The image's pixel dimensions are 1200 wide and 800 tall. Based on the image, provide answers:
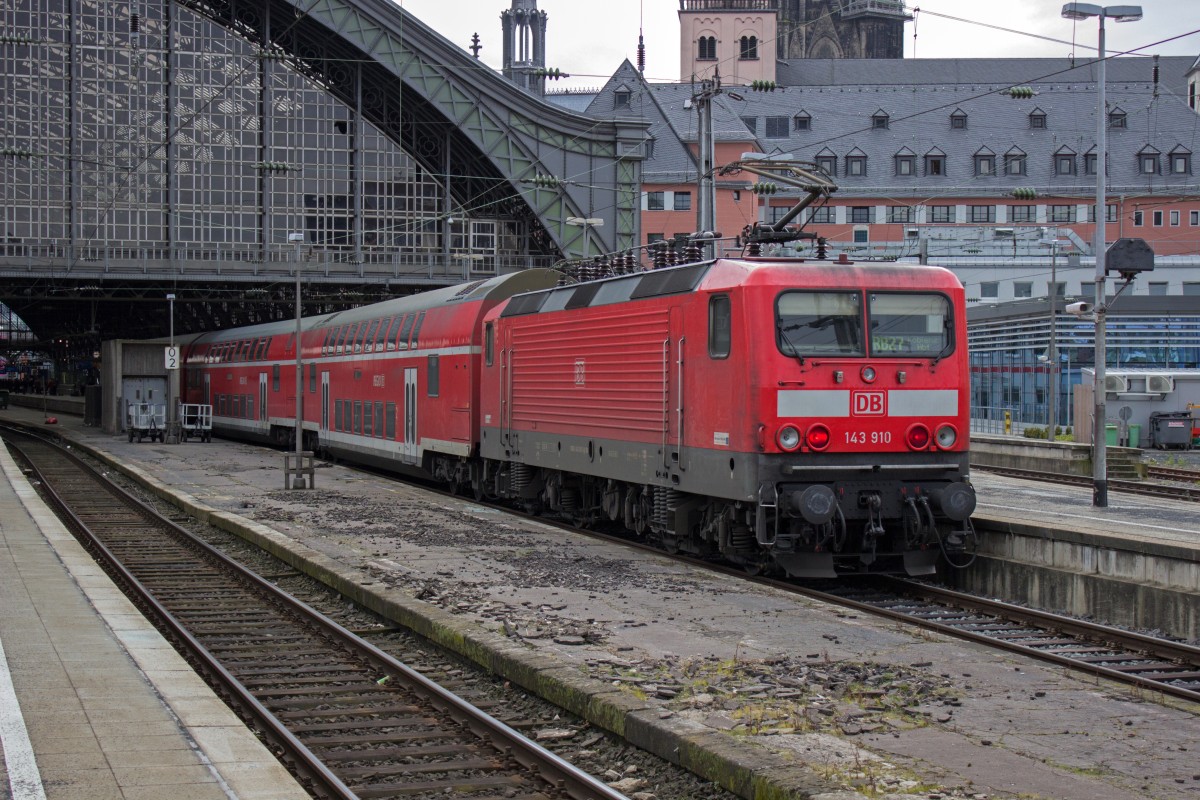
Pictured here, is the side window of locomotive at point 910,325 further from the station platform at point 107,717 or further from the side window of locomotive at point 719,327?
the station platform at point 107,717

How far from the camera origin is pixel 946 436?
14.6 meters

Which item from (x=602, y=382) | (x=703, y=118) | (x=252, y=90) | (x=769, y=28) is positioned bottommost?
(x=602, y=382)

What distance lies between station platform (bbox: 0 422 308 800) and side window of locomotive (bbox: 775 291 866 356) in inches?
268

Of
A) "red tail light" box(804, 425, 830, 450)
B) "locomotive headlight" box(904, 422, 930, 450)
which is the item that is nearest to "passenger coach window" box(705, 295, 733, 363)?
"red tail light" box(804, 425, 830, 450)

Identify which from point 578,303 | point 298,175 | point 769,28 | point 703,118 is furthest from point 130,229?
point 769,28

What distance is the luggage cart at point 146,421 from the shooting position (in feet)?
151

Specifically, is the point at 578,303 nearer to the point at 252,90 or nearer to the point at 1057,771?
the point at 1057,771

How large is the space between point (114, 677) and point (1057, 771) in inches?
240

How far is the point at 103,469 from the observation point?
3694 cm

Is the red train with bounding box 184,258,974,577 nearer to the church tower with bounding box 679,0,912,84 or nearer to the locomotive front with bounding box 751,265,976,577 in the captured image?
the locomotive front with bounding box 751,265,976,577

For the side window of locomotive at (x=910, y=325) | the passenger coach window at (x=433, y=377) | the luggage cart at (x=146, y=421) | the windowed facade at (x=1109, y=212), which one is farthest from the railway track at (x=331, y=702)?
the windowed facade at (x=1109, y=212)

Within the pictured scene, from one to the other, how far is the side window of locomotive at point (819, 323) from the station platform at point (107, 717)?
680cm

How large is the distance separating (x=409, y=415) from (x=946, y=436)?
49.7ft

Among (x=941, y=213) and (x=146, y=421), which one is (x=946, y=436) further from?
(x=941, y=213)
